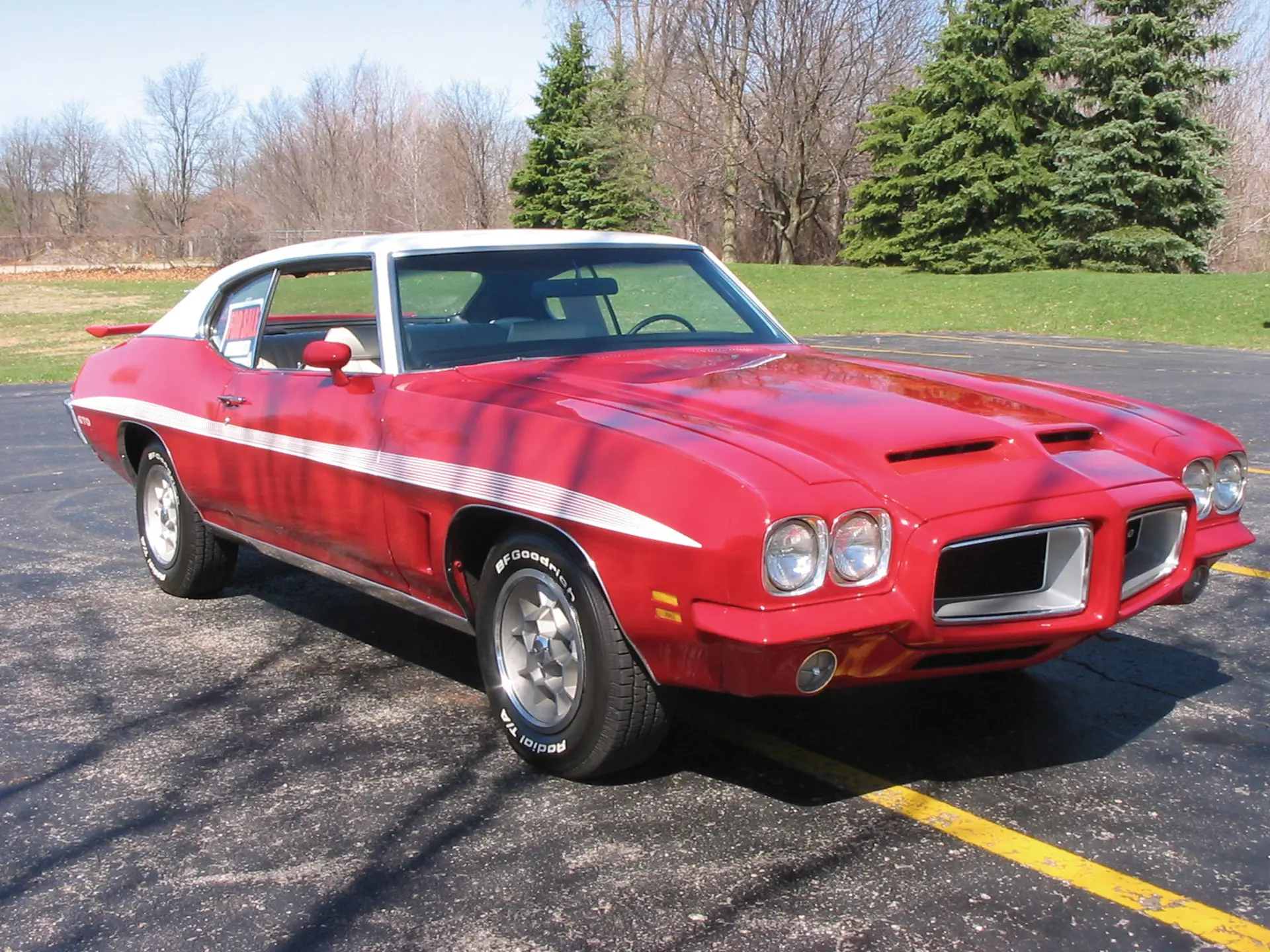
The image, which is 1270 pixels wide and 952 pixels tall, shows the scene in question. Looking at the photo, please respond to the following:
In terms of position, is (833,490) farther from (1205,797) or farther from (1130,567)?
(1205,797)

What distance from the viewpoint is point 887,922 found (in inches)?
116

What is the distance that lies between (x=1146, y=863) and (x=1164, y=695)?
4.54ft

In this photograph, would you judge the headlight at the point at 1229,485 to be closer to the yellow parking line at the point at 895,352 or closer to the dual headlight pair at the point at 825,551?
the dual headlight pair at the point at 825,551

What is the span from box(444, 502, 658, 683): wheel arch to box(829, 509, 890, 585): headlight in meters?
0.63

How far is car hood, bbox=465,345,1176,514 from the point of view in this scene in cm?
342

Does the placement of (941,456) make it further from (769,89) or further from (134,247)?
(134,247)

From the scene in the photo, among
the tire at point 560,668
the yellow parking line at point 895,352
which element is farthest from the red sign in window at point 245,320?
the yellow parking line at point 895,352


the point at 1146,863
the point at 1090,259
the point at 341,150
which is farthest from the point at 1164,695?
the point at 341,150

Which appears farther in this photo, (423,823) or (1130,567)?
(1130,567)

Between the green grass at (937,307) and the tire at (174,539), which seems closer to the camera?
the tire at (174,539)

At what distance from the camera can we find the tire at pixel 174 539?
567 centimetres

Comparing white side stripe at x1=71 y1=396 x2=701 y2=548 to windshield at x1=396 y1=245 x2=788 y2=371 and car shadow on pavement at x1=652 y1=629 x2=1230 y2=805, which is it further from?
car shadow on pavement at x1=652 y1=629 x2=1230 y2=805

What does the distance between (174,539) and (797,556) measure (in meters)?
3.62

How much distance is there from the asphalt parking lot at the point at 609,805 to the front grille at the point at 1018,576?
0.56 meters
